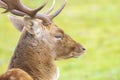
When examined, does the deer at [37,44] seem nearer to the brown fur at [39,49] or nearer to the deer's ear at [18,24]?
the brown fur at [39,49]

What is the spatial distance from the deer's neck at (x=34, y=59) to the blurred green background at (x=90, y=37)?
6191 mm

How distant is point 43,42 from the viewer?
9.98 meters

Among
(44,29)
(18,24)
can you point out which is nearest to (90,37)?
(18,24)

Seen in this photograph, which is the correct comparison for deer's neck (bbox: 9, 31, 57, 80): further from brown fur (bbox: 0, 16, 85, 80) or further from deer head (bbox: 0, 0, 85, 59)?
deer head (bbox: 0, 0, 85, 59)

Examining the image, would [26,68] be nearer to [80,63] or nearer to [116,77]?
[116,77]

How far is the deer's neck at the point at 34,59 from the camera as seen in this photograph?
9586 mm

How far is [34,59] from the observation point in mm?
9719

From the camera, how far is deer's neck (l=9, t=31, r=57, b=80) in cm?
959

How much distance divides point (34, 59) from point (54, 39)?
2.21ft

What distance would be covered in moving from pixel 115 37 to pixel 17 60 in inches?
700

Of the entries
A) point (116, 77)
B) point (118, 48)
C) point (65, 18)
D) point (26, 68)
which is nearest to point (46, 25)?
point (26, 68)

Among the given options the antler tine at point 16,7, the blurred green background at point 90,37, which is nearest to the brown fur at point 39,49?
the antler tine at point 16,7

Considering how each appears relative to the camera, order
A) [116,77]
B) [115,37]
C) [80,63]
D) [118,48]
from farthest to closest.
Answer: [115,37] → [118,48] → [80,63] → [116,77]

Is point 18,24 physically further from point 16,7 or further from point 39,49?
point 39,49
